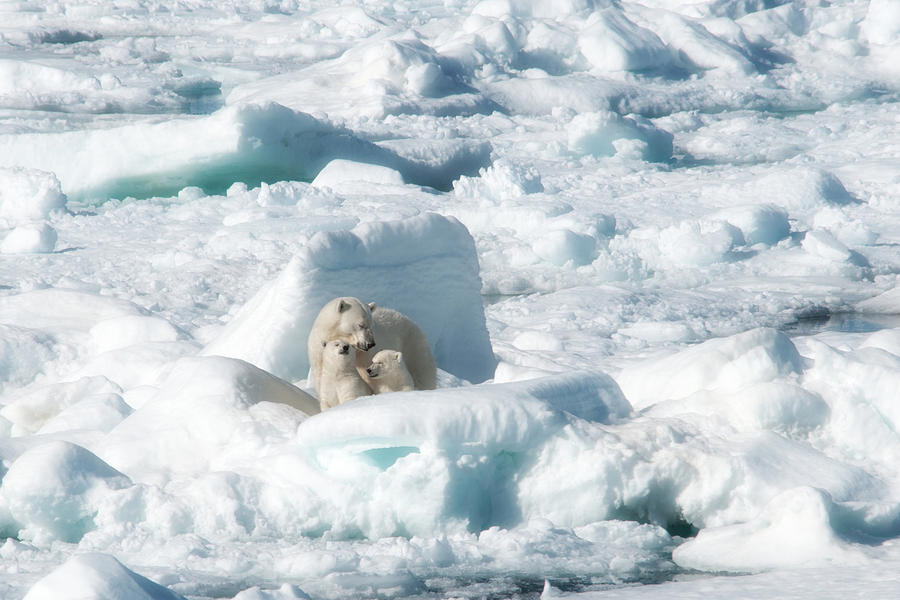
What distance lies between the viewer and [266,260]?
838cm

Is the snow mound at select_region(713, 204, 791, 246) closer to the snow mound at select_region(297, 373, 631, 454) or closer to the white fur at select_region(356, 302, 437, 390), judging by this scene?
the white fur at select_region(356, 302, 437, 390)

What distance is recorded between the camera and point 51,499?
3.51 meters

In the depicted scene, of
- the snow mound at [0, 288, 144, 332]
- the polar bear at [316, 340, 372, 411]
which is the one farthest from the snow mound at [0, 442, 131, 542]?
the snow mound at [0, 288, 144, 332]

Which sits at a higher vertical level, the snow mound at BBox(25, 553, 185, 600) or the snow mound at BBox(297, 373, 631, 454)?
the snow mound at BBox(25, 553, 185, 600)

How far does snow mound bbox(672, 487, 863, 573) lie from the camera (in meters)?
3.29

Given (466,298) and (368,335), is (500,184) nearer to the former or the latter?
(466,298)

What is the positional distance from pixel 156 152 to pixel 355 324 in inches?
274

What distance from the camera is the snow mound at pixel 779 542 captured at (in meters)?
3.29

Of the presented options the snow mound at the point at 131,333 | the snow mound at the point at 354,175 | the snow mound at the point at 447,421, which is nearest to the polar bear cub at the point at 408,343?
the snow mound at the point at 447,421

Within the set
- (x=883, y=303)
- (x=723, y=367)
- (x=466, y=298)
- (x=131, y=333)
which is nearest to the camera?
(x=723, y=367)

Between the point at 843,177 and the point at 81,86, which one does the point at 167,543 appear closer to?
the point at 843,177

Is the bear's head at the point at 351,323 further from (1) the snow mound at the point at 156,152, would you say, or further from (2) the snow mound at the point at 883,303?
(1) the snow mound at the point at 156,152

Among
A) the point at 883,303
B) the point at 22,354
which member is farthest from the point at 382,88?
the point at 22,354

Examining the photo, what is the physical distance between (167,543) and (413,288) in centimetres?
215
